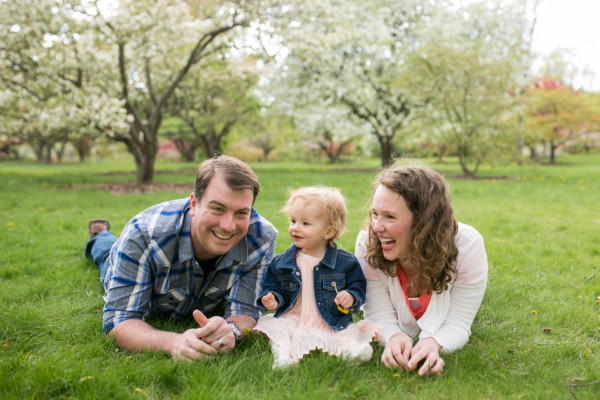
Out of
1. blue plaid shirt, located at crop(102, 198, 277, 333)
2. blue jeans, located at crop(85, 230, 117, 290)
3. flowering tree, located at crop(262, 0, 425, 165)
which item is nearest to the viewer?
blue plaid shirt, located at crop(102, 198, 277, 333)

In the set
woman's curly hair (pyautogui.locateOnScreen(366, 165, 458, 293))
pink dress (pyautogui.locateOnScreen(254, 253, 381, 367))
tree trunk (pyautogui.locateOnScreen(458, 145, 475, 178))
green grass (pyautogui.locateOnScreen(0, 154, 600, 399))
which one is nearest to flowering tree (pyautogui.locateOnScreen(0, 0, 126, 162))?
green grass (pyautogui.locateOnScreen(0, 154, 600, 399))

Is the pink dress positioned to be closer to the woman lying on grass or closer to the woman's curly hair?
the woman lying on grass

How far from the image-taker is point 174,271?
9.91 feet

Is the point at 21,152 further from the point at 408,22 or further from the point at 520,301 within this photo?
the point at 520,301

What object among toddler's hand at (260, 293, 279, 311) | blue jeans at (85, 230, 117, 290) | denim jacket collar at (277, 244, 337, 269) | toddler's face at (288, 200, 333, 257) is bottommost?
blue jeans at (85, 230, 117, 290)

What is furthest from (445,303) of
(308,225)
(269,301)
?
(269,301)

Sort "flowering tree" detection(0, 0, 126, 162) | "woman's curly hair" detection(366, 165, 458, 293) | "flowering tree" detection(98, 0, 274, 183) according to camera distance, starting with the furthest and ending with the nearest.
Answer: "flowering tree" detection(98, 0, 274, 183) → "flowering tree" detection(0, 0, 126, 162) → "woman's curly hair" detection(366, 165, 458, 293)

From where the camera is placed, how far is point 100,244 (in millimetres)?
4820

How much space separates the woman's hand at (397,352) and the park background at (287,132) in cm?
10

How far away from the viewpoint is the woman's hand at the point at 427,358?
263 centimetres

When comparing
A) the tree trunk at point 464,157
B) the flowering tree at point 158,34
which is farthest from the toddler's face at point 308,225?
the tree trunk at point 464,157

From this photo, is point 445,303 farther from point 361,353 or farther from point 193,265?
point 193,265

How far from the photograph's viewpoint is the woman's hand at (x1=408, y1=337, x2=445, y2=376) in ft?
8.62

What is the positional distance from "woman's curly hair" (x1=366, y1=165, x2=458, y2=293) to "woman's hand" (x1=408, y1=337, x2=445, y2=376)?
0.36 metres
